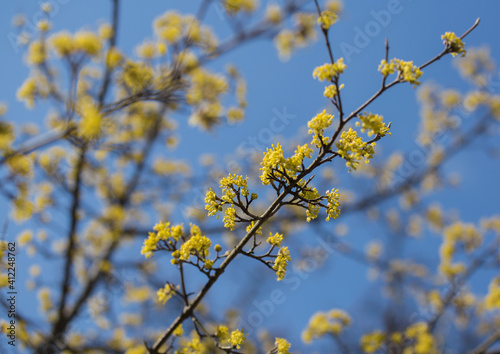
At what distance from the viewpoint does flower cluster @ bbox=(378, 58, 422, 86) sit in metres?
1.83

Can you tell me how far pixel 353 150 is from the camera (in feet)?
6.43

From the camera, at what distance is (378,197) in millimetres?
7660

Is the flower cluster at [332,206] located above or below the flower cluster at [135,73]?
below

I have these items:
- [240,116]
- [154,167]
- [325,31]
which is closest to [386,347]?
[240,116]

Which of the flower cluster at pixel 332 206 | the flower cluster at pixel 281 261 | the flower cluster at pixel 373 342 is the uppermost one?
the flower cluster at pixel 332 206

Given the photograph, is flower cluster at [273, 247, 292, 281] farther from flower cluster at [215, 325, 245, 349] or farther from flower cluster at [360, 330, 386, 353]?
flower cluster at [360, 330, 386, 353]

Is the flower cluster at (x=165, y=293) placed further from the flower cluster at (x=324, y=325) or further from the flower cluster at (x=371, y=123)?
the flower cluster at (x=324, y=325)

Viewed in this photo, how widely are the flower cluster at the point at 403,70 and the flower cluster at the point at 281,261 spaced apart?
1.28m

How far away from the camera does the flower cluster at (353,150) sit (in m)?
1.95

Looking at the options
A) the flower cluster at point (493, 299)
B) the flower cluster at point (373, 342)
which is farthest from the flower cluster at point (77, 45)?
→ the flower cluster at point (493, 299)

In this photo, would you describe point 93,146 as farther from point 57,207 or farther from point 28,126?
point 28,126

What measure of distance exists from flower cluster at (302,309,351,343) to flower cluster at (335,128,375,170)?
373 cm

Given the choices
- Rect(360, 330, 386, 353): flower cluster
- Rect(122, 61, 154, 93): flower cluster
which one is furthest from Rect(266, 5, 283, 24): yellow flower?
Rect(360, 330, 386, 353): flower cluster

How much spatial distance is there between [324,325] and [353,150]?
378 cm
